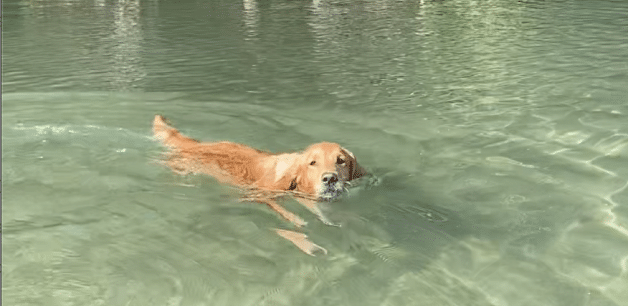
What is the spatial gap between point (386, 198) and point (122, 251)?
6.44 ft

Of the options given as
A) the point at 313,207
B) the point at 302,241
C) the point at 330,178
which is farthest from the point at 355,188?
the point at 302,241

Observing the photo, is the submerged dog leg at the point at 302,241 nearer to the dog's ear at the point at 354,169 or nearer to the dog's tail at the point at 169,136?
the dog's ear at the point at 354,169

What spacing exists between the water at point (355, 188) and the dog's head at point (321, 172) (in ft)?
0.63

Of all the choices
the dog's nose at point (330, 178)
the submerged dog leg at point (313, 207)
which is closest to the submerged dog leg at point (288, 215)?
the submerged dog leg at point (313, 207)

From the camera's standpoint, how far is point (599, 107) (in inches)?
308

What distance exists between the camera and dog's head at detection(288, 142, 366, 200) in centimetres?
477

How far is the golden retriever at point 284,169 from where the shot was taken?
4793 mm

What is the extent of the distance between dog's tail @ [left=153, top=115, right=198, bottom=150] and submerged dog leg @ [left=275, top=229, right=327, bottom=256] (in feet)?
4.98

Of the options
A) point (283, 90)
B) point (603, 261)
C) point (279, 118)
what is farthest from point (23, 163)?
point (603, 261)

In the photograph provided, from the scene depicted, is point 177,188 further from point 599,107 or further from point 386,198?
point 599,107

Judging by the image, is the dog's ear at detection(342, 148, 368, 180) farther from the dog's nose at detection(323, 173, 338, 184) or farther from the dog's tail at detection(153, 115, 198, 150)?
the dog's tail at detection(153, 115, 198, 150)

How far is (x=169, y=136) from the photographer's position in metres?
6.21

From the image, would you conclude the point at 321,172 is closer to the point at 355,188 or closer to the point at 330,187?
the point at 330,187

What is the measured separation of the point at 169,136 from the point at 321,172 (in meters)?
1.97
